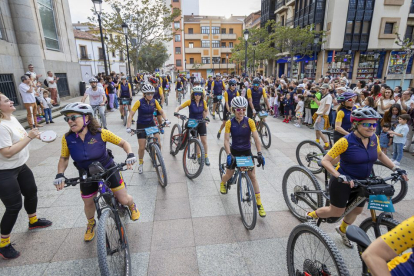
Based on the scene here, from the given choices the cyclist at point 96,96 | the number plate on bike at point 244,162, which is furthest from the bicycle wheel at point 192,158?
the cyclist at point 96,96

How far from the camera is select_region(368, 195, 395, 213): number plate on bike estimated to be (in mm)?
2469

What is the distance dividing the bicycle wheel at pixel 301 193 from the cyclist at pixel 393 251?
6.61 feet

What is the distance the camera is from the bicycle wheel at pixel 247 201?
11.6 feet

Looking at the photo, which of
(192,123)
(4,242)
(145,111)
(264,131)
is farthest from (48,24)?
(4,242)

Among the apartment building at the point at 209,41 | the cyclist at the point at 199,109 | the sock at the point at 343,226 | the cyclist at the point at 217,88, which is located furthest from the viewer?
the apartment building at the point at 209,41

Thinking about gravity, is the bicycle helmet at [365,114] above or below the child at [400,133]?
above

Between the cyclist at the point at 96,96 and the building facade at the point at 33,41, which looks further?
the building facade at the point at 33,41

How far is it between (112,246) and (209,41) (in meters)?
62.9

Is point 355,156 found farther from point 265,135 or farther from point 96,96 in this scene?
point 96,96

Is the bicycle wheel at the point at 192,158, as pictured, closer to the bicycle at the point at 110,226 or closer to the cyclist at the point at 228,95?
the bicycle at the point at 110,226

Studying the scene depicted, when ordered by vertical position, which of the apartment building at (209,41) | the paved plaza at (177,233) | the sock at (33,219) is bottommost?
the paved plaza at (177,233)

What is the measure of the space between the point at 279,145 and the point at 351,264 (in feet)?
17.2

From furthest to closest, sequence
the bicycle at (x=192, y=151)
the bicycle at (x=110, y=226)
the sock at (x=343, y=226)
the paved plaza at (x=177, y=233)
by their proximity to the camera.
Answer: the bicycle at (x=192, y=151), the sock at (x=343, y=226), the paved plaza at (x=177, y=233), the bicycle at (x=110, y=226)

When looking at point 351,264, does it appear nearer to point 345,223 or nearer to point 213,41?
point 345,223
